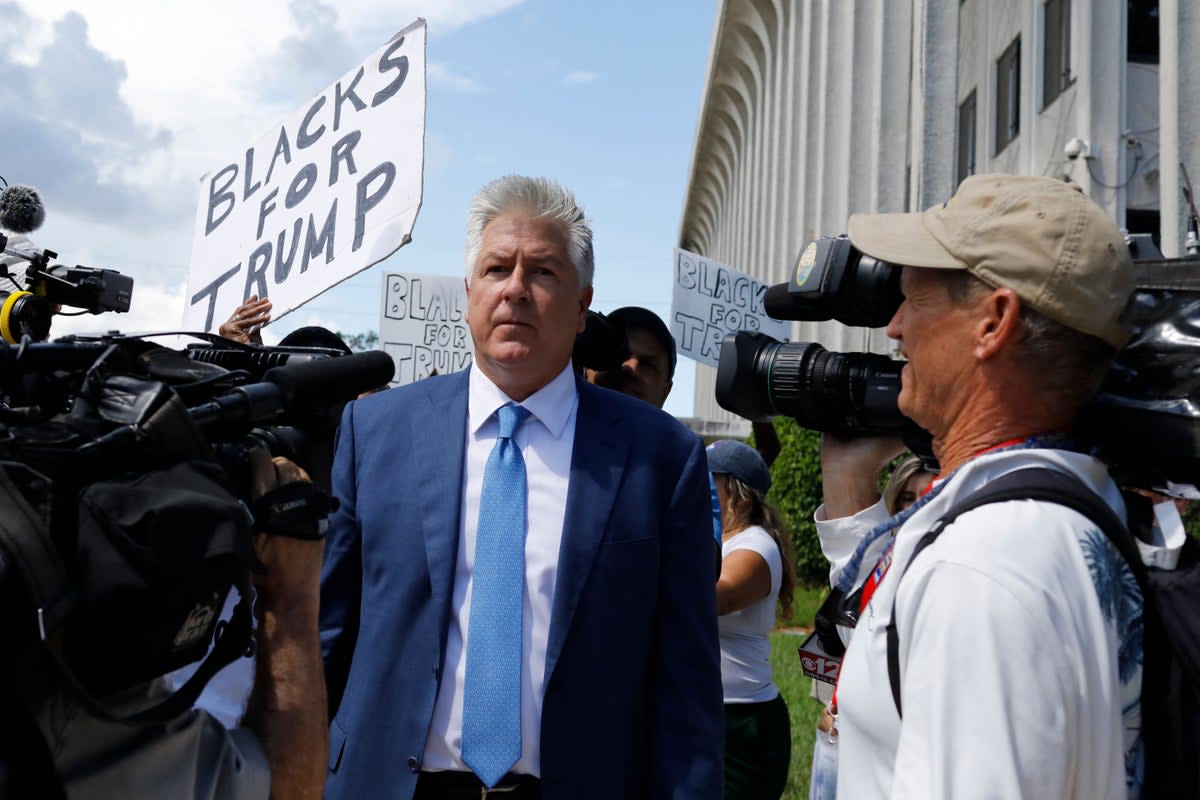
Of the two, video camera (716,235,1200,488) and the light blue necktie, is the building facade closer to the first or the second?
video camera (716,235,1200,488)

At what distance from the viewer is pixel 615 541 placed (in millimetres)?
2871

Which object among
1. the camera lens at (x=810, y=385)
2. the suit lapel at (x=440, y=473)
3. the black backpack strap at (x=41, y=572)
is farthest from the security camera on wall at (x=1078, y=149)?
the black backpack strap at (x=41, y=572)

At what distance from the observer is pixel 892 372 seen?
2350 millimetres

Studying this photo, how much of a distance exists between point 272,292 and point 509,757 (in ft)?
7.75

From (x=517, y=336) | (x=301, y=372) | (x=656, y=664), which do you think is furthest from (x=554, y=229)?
(x=301, y=372)

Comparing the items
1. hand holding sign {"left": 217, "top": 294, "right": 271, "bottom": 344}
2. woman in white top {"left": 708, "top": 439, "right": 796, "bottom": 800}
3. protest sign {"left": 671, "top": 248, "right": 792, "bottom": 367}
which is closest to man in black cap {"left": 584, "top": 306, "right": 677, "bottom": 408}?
woman in white top {"left": 708, "top": 439, "right": 796, "bottom": 800}

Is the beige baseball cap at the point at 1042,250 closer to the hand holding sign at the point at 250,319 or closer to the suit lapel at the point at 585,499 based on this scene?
the suit lapel at the point at 585,499

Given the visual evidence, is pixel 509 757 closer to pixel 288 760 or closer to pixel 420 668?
pixel 420 668

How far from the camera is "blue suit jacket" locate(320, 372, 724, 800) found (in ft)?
9.00

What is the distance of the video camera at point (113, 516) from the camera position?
4.12 feet

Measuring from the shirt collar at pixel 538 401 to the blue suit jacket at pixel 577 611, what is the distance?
3 centimetres

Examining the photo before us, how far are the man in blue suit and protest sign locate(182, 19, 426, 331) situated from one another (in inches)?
52.9

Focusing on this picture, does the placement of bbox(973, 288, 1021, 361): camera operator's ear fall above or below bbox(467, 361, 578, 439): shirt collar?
above

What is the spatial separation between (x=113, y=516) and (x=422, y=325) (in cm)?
795
